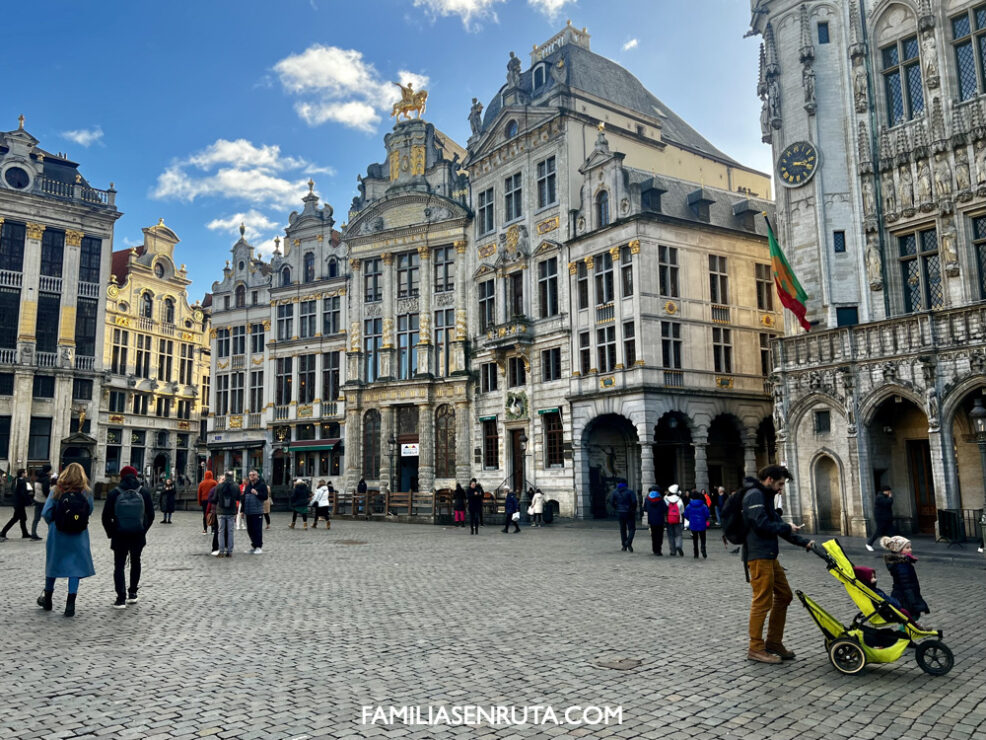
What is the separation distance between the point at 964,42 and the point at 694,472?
20.1 m

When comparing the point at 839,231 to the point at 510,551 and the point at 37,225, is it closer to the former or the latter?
the point at 510,551

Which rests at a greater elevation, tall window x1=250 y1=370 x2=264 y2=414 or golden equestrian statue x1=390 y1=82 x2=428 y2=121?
golden equestrian statue x1=390 y1=82 x2=428 y2=121

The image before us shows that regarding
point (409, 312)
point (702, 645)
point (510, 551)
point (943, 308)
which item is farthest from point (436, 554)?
point (409, 312)

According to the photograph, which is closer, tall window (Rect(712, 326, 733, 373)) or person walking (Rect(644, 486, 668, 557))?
person walking (Rect(644, 486, 668, 557))

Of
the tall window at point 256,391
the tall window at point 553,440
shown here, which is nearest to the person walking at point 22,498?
the tall window at point 553,440

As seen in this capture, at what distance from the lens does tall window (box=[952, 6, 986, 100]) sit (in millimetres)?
23594

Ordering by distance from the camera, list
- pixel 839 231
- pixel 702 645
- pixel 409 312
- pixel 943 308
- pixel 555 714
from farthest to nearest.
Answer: pixel 409 312, pixel 839 231, pixel 943 308, pixel 702 645, pixel 555 714

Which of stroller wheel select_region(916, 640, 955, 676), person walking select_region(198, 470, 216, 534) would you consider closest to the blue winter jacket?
stroller wheel select_region(916, 640, 955, 676)

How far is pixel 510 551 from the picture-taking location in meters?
21.4

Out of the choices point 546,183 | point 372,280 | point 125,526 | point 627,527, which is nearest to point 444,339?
point 372,280

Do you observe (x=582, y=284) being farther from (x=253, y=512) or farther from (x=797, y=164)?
(x=253, y=512)

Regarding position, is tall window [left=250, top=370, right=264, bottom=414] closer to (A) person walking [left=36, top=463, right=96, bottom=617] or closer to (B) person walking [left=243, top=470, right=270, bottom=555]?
(B) person walking [left=243, top=470, right=270, bottom=555]

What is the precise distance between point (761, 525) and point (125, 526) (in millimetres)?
8909

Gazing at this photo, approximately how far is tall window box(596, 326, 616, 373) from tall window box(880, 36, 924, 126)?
14.1 metres
